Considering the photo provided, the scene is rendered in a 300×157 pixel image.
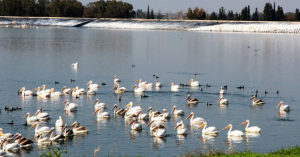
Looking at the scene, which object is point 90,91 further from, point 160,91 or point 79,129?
point 79,129

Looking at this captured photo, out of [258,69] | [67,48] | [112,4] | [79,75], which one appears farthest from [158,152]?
[112,4]

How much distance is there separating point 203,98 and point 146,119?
7.30m

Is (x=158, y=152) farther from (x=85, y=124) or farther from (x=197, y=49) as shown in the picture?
(x=197, y=49)

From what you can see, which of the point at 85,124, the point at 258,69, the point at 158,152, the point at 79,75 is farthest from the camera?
the point at 258,69

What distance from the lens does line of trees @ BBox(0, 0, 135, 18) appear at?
175 m

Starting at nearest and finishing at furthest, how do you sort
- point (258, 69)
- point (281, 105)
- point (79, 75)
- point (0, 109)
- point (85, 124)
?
point (85, 124), point (0, 109), point (281, 105), point (79, 75), point (258, 69)

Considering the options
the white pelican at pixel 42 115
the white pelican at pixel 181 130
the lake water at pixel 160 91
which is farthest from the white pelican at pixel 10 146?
the white pelican at pixel 181 130

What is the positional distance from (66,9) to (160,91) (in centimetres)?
14647

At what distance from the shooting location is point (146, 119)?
26781mm

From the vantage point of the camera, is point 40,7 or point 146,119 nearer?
point 146,119

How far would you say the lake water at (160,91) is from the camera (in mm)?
22234

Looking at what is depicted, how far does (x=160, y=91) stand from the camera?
3550 centimetres

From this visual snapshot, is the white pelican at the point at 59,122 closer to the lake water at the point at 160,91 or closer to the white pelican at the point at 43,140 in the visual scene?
the lake water at the point at 160,91

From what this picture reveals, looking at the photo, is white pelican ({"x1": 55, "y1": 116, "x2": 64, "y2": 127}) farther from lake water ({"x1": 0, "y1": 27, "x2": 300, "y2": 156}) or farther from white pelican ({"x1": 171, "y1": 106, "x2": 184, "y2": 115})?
white pelican ({"x1": 171, "y1": 106, "x2": 184, "y2": 115})
